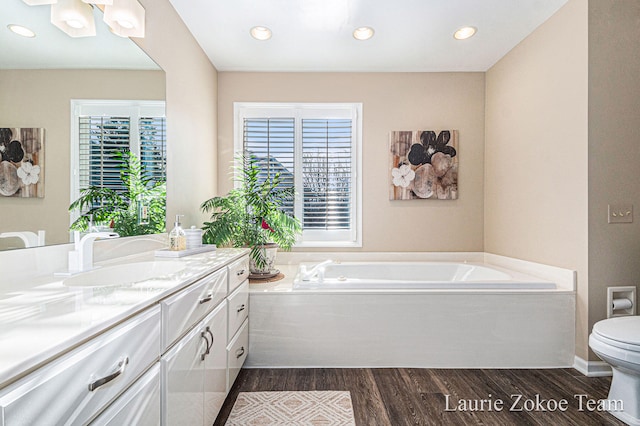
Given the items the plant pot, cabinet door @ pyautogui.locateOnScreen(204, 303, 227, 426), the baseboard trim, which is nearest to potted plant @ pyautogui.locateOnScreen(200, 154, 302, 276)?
the plant pot

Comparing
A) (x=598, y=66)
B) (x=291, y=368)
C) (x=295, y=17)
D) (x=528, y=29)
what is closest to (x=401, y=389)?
(x=291, y=368)

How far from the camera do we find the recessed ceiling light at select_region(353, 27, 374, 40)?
2.62 meters

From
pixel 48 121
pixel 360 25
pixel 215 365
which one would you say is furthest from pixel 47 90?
pixel 360 25

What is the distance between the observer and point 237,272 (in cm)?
200

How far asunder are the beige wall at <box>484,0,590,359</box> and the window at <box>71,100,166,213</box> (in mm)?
2642

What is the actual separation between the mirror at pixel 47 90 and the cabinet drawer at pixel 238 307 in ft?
2.81

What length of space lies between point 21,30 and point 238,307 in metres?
1.54

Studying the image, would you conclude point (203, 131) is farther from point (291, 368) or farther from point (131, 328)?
point (131, 328)

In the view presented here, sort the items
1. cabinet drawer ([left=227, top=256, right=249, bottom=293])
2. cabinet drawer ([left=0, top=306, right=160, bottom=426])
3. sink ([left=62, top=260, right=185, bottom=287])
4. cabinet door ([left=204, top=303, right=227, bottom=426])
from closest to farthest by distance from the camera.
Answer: cabinet drawer ([left=0, top=306, right=160, bottom=426]) < sink ([left=62, top=260, right=185, bottom=287]) < cabinet door ([left=204, top=303, right=227, bottom=426]) < cabinet drawer ([left=227, top=256, right=249, bottom=293])

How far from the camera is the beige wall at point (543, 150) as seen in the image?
2.24 m

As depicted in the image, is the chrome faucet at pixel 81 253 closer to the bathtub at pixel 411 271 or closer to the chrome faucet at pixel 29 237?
the chrome faucet at pixel 29 237

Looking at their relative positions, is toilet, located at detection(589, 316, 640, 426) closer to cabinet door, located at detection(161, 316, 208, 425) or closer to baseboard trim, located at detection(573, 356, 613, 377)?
baseboard trim, located at detection(573, 356, 613, 377)

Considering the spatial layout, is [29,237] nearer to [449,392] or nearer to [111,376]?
[111,376]

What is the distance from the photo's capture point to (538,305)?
232 cm
